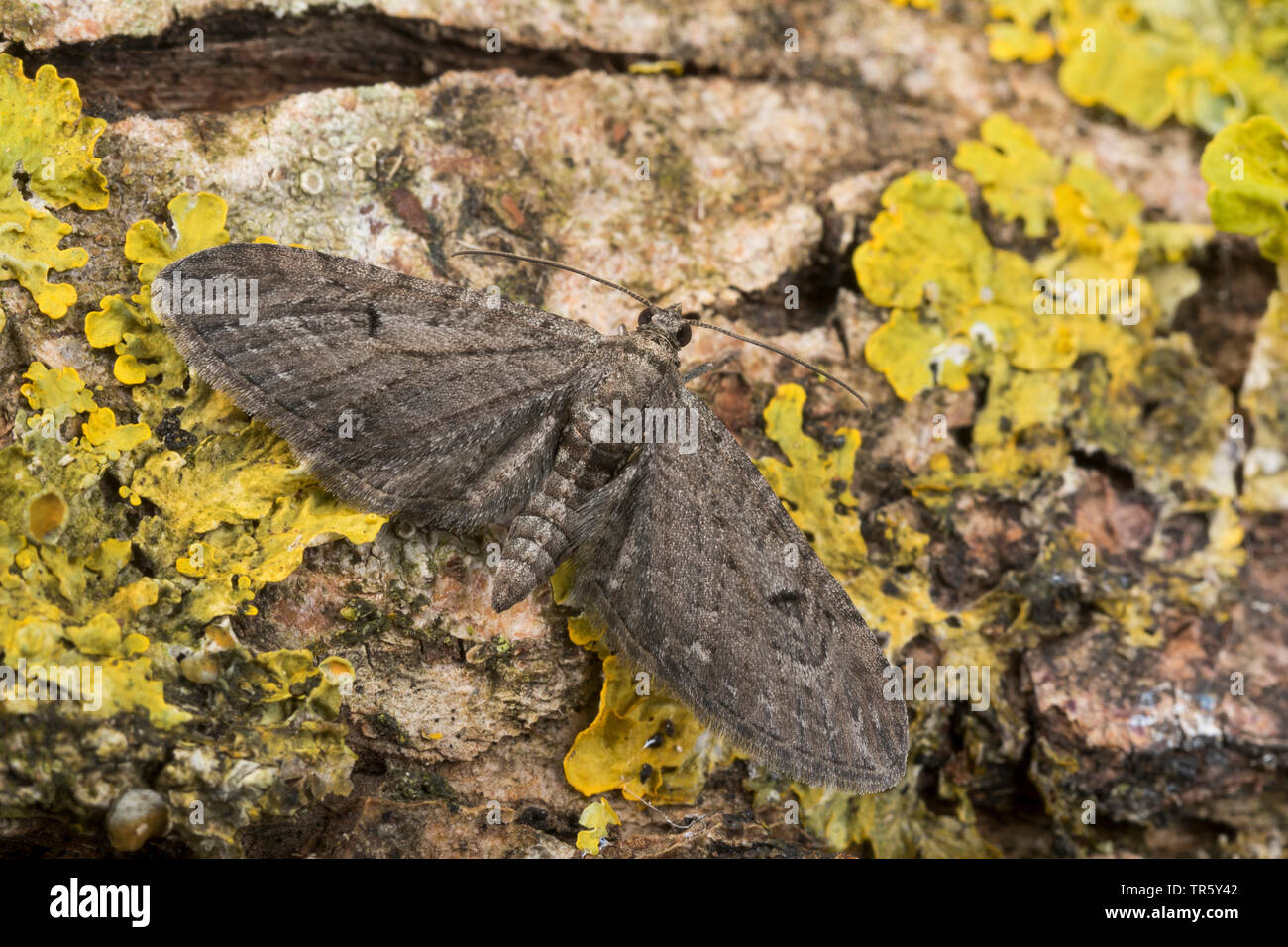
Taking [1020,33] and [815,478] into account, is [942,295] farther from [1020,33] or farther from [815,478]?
[1020,33]

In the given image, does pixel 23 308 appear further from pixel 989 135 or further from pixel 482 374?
pixel 989 135

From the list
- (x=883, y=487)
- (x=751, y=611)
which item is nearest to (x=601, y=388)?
(x=751, y=611)

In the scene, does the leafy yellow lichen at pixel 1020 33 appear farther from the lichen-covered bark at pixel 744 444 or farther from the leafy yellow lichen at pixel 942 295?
the leafy yellow lichen at pixel 942 295

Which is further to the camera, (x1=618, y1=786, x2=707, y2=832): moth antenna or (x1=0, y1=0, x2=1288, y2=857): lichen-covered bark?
(x1=618, y1=786, x2=707, y2=832): moth antenna

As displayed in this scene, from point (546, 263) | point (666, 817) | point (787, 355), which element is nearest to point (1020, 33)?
point (787, 355)

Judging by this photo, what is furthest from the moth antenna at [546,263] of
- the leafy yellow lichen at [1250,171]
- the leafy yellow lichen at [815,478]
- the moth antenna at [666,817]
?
the leafy yellow lichen at [1250,171]

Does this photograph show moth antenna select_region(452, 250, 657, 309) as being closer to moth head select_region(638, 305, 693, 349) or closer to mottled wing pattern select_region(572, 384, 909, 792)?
moth head select_region(638, 305, 693, 349)

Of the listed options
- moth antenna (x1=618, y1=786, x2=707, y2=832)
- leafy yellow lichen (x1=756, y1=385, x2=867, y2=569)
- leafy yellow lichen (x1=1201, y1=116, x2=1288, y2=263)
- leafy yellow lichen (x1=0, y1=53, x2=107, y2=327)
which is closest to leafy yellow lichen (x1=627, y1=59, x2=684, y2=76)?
leafy yellow lichen (x1=756, y1=385, x2=867, y2=569)
